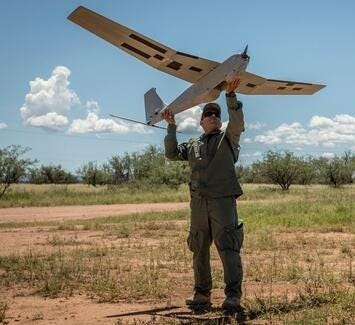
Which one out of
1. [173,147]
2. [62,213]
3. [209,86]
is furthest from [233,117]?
[62,213]

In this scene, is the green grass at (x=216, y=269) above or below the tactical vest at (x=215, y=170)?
below

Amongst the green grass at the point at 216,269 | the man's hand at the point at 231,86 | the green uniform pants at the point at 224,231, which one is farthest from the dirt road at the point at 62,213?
the man's hand at the point at 231,86

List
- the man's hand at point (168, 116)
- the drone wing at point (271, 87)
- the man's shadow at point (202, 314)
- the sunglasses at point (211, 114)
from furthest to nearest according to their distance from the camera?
the drone wing at point (271, 87), the man's hand at point (168, 116), the sunglasses at point (211, 114), the man's shadow at point (202, 314)

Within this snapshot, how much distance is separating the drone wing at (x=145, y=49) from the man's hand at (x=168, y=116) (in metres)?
0.48

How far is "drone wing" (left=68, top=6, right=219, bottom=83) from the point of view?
206 inches

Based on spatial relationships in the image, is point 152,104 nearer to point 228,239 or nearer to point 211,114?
point 211,114

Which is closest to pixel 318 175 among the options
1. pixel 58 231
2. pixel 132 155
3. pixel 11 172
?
pixel 132 155

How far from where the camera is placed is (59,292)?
6.28m

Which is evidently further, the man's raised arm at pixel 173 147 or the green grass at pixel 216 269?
the man's raised arm at pixel 173 147

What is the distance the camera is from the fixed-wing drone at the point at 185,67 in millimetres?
5133

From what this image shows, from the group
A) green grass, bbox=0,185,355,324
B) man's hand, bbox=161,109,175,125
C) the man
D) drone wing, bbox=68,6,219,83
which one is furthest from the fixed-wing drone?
green grass, bbox=0,185,355,324

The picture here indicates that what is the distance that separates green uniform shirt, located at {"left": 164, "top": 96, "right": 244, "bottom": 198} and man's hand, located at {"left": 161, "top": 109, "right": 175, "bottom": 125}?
0.57 metres

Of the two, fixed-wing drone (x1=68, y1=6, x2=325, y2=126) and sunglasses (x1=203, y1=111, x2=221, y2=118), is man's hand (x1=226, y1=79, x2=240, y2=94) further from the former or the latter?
sunglasses (x1=203, y1=111, x2=221, y2=118)

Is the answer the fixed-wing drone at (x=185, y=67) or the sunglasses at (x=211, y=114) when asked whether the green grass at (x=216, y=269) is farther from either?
the fixed-wing drone at (x=185, y=67)
